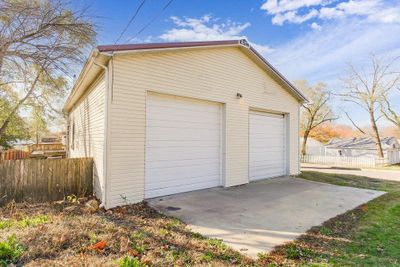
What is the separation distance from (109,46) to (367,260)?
6.00 metres

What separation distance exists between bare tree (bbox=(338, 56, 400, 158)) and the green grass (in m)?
23.0

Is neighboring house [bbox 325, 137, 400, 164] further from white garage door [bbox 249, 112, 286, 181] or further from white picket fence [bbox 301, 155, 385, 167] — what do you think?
white garage door [bbox 249, 112, 286, 181]

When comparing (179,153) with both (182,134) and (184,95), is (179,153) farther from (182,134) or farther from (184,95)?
(184,95)

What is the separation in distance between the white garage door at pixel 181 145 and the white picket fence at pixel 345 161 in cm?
2146

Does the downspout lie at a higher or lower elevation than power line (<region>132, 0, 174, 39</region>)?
lower

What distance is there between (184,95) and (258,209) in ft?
11.6

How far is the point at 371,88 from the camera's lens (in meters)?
24.9

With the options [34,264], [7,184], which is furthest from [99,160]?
[34,264]

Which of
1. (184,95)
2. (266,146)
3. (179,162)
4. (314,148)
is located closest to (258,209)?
(179,162)

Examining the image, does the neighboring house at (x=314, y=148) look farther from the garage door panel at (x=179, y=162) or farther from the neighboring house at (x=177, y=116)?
the garage door panel at (x=179, y=162)

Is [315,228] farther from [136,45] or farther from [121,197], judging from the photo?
[136,45]

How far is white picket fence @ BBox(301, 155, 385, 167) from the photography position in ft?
78.3

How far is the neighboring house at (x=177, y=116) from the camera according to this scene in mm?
5809

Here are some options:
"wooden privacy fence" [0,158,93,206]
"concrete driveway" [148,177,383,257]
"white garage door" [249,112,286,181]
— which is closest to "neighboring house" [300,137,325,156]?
"white garage door" [249,112,286,181]
